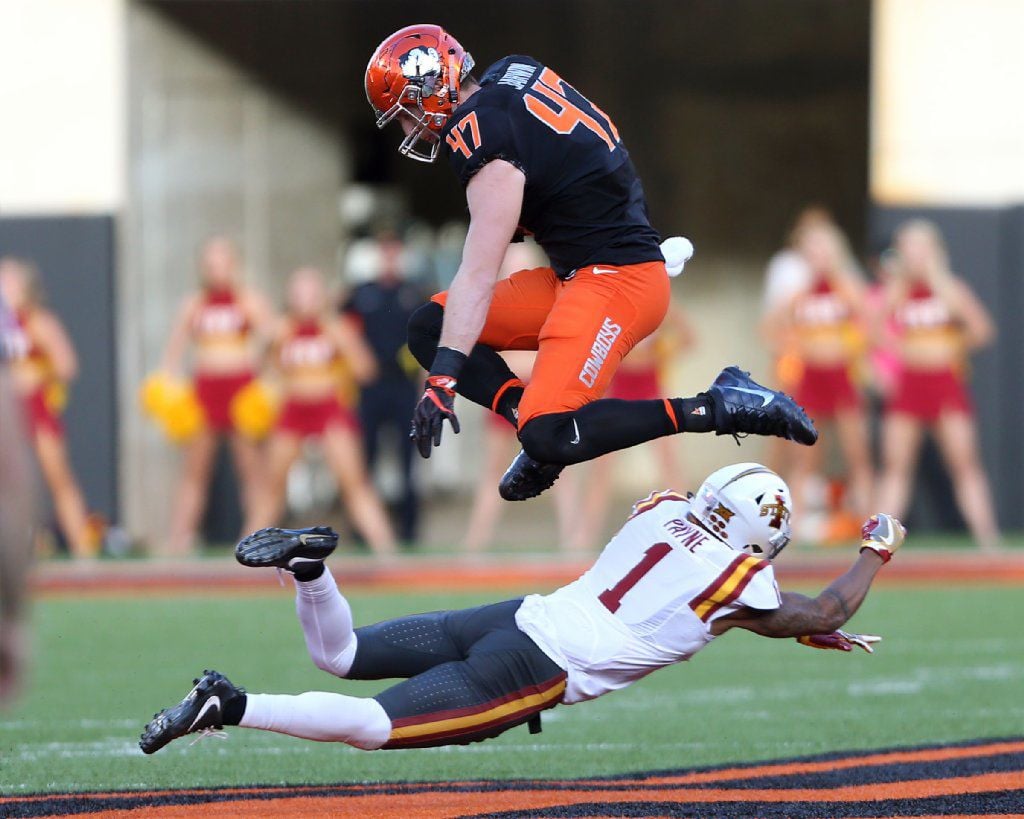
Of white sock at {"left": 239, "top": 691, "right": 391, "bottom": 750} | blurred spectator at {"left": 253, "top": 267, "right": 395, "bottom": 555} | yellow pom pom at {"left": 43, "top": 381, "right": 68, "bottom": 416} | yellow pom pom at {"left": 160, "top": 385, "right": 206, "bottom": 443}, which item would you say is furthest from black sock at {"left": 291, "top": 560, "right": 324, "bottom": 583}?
yellow pom pom at {"left": 160, "top": 385, "right": 206, "bottom": 443}

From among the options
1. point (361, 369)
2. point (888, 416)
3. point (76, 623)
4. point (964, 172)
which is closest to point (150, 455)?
point (361, 369)

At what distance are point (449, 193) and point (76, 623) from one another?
1033cm

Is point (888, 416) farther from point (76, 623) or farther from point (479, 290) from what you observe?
point (479, 290)

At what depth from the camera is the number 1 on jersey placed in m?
5.23

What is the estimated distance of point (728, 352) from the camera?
19.3 meters

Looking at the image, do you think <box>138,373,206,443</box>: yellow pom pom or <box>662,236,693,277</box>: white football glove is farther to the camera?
<box>138,373,206,443</box>: yellow pom pom

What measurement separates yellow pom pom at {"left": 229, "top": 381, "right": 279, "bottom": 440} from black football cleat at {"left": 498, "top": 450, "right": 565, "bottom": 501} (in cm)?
689

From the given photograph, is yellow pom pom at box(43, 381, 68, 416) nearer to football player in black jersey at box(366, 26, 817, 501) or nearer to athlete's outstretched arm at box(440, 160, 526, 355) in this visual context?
football player in black jersey at box(366, 26, 817, 501)

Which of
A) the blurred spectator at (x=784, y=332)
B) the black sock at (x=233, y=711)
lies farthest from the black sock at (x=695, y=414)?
the blurred spectator at (x=784, y=332)

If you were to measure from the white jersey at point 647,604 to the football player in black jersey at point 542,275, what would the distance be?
0.69 meters

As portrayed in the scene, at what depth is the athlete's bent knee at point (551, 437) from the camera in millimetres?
5918

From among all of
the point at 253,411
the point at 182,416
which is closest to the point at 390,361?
the point at 253,411

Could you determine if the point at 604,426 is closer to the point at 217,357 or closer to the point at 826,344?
the point at 826,344

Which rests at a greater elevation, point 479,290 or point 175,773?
point 479,290
